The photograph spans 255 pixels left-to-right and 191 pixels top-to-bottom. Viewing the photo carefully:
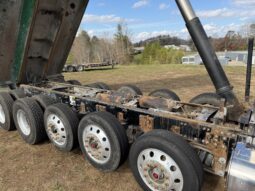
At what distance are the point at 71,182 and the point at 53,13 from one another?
362cm

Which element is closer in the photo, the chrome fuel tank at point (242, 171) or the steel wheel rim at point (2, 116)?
the chrome fuel tank at point (242, 171)

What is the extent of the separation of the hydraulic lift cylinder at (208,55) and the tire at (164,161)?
932 millimetres

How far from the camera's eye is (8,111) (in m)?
4.97

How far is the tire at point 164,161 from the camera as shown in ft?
8.27

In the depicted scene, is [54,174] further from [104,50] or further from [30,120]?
[104,50]

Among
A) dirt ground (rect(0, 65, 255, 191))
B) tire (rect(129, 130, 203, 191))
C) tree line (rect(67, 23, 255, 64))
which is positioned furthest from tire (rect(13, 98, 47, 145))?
tree line (rect(67, 23, 255, 64))

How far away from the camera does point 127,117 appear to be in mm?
3742

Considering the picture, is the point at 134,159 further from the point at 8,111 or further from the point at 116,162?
the point at 8,111

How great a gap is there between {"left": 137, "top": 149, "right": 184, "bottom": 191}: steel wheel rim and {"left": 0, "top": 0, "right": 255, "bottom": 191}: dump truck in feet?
0.04

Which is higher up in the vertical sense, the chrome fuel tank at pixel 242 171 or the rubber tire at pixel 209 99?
the rubber tire at pixel 209 99

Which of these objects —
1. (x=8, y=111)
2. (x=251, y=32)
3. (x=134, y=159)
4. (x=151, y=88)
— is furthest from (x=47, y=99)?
(x=151, y=88)

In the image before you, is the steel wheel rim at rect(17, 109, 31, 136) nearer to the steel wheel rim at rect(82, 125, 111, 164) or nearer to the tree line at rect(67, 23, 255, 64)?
the steel wheel rim at rect(82, 125, 111, 164)

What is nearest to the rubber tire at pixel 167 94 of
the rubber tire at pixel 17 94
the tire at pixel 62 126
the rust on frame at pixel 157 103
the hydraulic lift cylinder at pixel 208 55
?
the rust on frame at pixel 157 103

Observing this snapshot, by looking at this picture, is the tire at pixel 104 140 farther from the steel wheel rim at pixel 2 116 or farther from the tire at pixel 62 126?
the steel wheel rim at pixel 2 116
